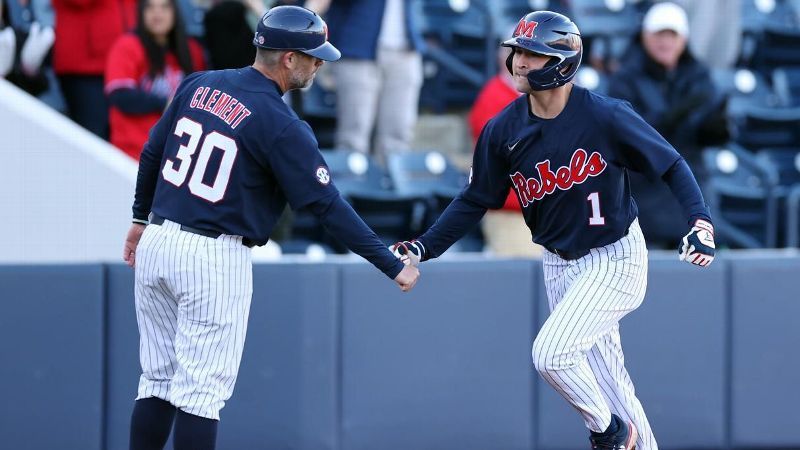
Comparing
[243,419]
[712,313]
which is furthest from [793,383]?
[243,419]

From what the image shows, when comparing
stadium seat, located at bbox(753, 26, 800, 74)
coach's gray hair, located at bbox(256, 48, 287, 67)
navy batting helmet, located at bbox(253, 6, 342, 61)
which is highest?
stadium seat, located at bbox(753, 26, 800, 74)

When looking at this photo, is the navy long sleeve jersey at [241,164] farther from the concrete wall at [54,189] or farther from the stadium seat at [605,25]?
the stadium seat at [605,25]

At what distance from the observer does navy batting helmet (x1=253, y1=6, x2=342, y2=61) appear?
500 cm

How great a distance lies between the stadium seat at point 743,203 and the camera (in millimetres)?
8711

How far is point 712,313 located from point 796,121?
3275 millimetres

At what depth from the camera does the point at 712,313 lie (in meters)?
6.96

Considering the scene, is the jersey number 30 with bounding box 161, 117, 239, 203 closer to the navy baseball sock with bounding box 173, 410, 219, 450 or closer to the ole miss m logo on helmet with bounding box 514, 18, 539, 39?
the navy baseball sock with bounding box 173, 410, 219, 450

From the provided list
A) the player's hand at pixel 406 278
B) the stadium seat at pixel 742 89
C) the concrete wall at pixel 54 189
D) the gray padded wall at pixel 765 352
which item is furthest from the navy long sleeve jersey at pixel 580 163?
the stadium seat at pixel 742 89

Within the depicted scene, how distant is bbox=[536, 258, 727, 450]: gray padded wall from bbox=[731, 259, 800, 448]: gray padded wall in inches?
3.4

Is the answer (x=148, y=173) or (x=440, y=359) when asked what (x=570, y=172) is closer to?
(x=148, y=173)

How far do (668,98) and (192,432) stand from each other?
12.3ft

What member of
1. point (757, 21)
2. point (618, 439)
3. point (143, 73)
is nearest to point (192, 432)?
point (618, 439)

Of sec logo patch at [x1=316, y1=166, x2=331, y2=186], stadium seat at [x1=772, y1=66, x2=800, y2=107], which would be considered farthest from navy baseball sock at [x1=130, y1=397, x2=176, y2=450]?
stadium seat at [x1=772, y1=66, x2=800, y2=107]

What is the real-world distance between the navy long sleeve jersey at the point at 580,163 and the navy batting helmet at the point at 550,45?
17 centimetres
